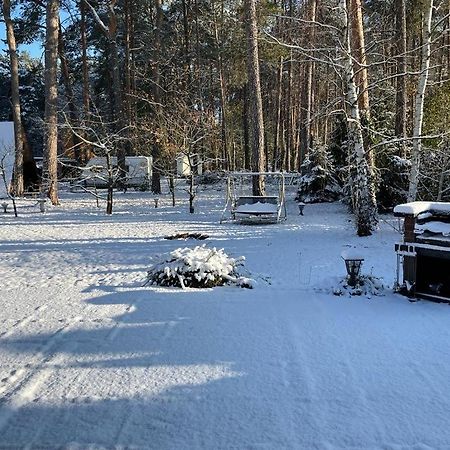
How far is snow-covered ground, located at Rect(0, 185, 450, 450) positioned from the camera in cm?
286

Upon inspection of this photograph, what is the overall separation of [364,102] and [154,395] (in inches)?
438

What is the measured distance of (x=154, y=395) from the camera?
10.9 feet

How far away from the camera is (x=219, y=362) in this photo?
3.88 metres

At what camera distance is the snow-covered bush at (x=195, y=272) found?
6.39 meters

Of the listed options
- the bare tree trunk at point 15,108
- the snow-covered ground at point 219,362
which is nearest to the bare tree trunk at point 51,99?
the bare tree trunk at point 15,108

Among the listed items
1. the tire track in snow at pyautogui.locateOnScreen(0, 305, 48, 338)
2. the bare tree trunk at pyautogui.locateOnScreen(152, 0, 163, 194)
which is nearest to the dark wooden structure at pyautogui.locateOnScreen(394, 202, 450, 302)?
the tire track in snow at pyautogui.locateOnScreen(0, 305, 48, 338)

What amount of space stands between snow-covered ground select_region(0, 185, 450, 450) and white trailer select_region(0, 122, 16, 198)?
12.7 meters

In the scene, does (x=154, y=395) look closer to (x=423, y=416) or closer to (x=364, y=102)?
(x=423, y=416)

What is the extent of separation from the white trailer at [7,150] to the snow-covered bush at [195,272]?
45.3 ft

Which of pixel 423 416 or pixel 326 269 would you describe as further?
pixel 326 269

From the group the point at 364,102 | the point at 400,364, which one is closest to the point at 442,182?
the point at 364,102

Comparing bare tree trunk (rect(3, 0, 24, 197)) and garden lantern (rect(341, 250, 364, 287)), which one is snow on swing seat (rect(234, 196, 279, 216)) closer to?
garden lantern (rect(341, 250, 364, 287))

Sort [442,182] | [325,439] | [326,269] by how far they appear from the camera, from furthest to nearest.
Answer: [442,182], [326,269], [325,439]

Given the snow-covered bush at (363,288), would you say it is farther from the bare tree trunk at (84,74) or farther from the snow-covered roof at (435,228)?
the bare tree trunk at (84,74)
